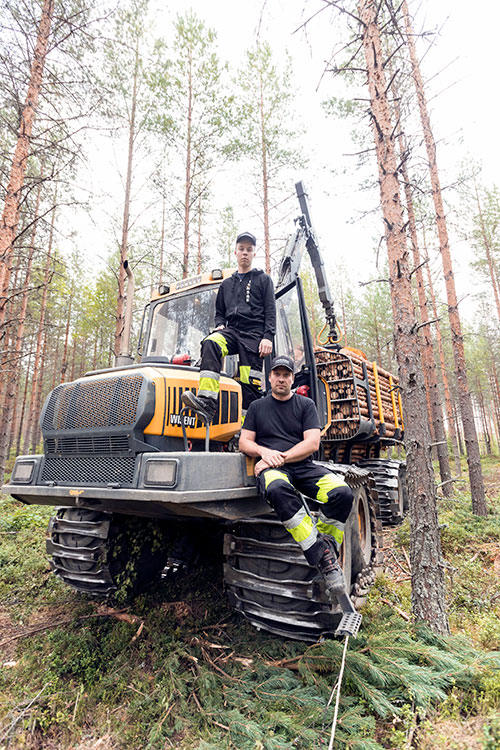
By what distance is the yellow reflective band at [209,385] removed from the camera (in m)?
2.96

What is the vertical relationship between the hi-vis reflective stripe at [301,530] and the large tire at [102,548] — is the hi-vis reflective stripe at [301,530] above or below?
above

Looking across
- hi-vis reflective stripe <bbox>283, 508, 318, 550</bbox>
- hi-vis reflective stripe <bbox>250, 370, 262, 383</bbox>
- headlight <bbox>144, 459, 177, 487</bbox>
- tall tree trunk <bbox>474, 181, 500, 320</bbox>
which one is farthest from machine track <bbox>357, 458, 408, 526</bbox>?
tall tree trunk <bbox>474, 181, 500, 320</bbox>

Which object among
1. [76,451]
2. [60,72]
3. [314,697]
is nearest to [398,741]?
[314,697]

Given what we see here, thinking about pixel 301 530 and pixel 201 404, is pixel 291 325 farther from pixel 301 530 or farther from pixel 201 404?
pixel 301 530

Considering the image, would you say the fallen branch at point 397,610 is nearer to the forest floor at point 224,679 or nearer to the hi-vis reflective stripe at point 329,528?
the forest floor at point 224,679

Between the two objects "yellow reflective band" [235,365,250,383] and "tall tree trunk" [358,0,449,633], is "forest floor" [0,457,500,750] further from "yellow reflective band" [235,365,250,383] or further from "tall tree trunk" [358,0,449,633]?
"yellow reflective band" [235,365,250,383]

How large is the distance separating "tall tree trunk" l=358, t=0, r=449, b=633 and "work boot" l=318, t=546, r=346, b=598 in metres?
1.24

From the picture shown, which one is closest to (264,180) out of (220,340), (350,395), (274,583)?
(350,395)

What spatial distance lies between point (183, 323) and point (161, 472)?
8.53ft

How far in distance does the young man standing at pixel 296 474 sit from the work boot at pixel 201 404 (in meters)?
0.35

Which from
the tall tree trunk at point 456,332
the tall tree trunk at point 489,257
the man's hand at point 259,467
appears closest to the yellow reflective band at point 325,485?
the man's hand at point 259,467

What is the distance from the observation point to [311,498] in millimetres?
3094

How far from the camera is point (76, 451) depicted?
3199 millimetres

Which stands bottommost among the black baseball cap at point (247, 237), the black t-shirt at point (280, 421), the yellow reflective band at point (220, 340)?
the black t-shirt at point (280, 421)
